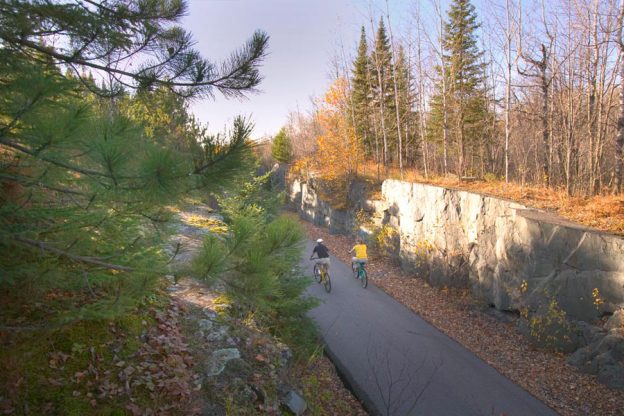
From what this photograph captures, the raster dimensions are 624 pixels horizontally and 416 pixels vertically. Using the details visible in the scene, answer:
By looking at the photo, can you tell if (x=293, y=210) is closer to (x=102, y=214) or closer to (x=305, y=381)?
(x=305, y=381)

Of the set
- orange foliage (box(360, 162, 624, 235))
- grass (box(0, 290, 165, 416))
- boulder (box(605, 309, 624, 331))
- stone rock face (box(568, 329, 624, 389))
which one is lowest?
stone rock face (box(568, 329, 624, 389))

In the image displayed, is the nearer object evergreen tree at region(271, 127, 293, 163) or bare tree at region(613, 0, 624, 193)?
bare tree at region(613, 0, 624, 193)

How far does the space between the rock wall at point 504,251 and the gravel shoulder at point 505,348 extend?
0.55 m

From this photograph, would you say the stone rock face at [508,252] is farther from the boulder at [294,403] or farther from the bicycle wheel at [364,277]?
the boulder at [294,403]

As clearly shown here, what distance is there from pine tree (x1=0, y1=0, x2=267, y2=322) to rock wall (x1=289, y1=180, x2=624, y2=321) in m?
8.77

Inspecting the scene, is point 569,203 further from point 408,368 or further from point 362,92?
point 362,92

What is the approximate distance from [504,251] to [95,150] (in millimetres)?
11113

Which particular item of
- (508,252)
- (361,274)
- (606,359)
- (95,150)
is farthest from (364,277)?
(95,150)

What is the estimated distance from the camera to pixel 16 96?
7.49ft

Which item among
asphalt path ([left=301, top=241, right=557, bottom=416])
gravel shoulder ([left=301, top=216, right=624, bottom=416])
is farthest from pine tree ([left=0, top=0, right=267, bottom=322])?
gravel shoulder ([left=301, top=216, right=624, bottom=416])

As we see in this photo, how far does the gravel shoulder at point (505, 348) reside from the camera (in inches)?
266

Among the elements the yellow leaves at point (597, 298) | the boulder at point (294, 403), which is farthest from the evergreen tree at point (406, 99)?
the boulder at point (294, 403)

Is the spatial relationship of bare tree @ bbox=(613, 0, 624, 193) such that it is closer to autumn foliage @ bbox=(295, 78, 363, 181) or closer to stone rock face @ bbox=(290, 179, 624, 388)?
stone rock face @ bbox=(290, 179, 624, 388)

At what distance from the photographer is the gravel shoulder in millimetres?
6766
